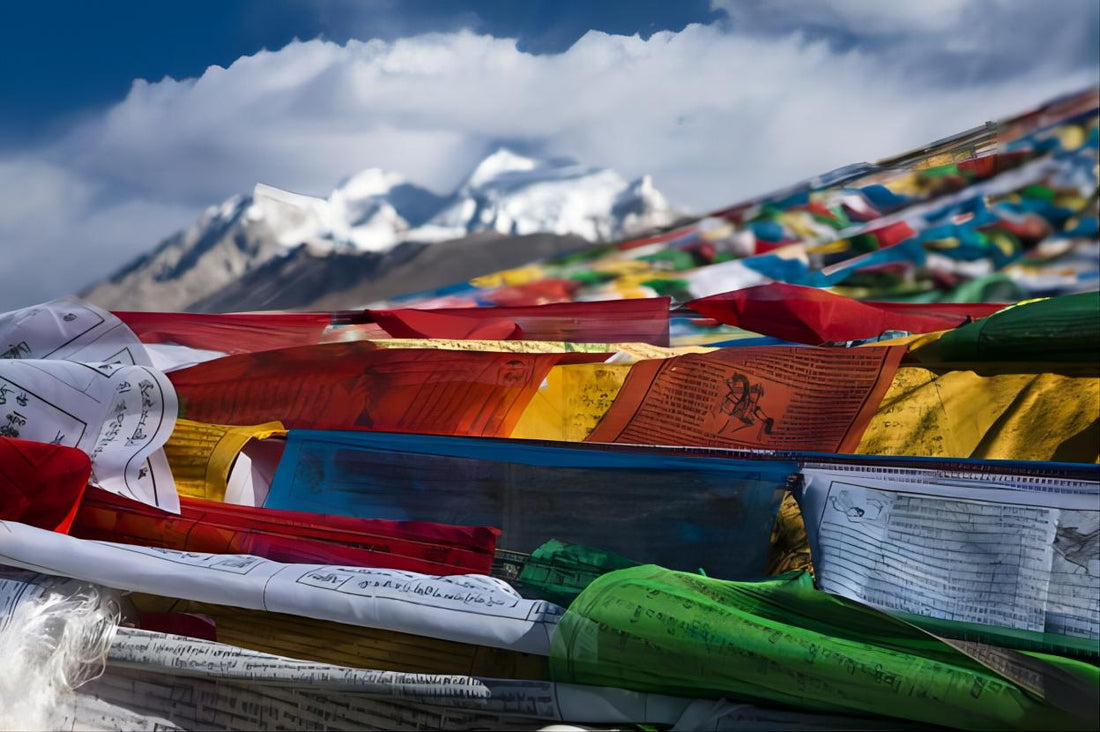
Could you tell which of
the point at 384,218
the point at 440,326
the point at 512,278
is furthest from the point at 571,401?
the point at 384,218

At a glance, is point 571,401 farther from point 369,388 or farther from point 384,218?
point 384,218

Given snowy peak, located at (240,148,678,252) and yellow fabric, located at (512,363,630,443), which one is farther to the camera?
yellow fabric, located at (512,363,630,443)

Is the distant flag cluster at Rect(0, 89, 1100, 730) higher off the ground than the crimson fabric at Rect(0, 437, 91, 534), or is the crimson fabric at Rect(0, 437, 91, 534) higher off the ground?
the distant flag cluster at Rect(0, 89, 1100, 730)

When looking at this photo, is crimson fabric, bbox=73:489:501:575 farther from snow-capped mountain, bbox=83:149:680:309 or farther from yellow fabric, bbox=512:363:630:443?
snow-capped mountain, bbox=83:149:680:309

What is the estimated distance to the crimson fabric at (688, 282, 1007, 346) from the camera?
3.57 feet

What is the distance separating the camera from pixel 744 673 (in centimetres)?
68

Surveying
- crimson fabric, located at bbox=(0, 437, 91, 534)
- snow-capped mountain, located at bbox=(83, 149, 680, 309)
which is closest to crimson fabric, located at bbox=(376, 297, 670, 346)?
crimson fabric, located at bbox=(0, 437, 91, 534)

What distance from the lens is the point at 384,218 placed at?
1.30ft

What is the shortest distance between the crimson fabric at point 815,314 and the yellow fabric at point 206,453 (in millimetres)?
516

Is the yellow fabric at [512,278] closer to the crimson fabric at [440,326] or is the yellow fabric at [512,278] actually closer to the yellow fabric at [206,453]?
the crimson fabric at [440,326]

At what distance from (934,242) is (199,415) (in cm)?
79

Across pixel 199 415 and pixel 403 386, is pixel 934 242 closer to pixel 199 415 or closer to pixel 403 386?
pixel 403 386

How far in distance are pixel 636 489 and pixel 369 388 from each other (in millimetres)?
344

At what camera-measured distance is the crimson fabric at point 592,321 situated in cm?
117
